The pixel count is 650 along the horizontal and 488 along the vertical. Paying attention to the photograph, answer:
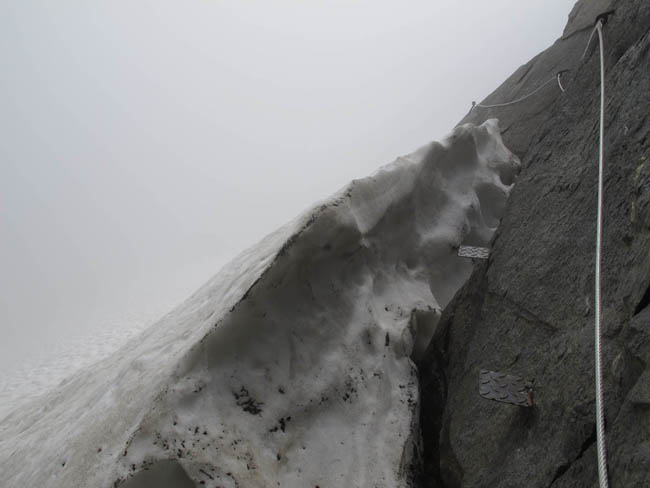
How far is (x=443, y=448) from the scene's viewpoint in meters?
2.04

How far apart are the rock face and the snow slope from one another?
31cm

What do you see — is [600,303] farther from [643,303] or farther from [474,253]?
[474,253]

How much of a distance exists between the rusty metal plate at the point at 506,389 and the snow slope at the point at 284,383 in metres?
0.70

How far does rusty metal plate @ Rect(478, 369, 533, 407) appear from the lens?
1.64 m

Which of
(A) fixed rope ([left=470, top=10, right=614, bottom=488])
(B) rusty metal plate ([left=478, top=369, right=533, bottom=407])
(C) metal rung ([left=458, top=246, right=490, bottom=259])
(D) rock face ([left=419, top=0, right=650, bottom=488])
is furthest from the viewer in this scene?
(C) metal rung ([left=458, top=246, right=490, bottom=259])

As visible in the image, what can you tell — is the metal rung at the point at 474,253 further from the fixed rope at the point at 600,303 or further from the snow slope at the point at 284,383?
the fixed rope at the point at 600,303

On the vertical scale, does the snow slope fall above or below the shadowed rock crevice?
above

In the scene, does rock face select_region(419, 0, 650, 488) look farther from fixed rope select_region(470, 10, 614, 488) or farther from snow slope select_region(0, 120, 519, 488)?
snow slope select_region(0, 120, 519, 488)

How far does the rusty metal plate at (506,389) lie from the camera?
1.64 metres

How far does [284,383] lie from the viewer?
211 cm

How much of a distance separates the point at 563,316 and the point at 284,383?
138 cm

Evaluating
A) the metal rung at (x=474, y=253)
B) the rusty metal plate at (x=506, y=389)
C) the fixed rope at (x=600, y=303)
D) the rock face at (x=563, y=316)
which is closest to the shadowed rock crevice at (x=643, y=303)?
the rock face at (x=563, y=316)

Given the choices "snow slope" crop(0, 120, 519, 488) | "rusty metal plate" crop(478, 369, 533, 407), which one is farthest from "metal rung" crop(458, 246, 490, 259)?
"rusty metal plate" crop(478, 369, 533, 407)

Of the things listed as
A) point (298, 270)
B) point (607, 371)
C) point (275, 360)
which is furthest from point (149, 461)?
point (607, 371)
